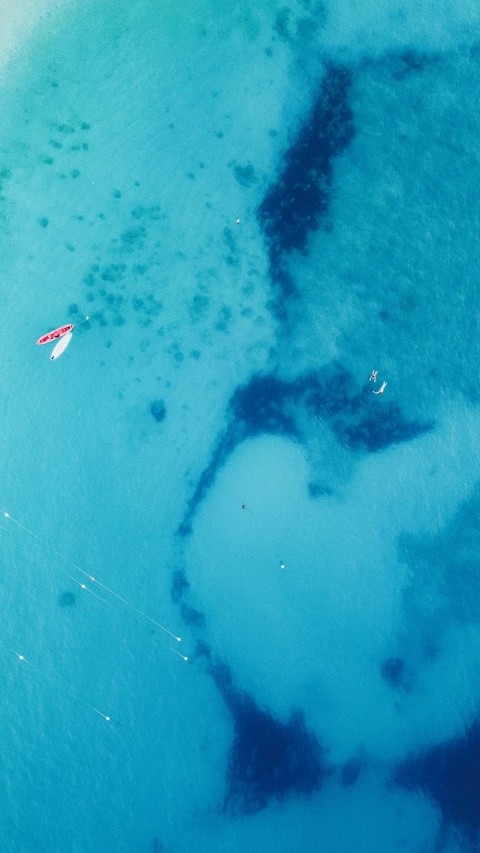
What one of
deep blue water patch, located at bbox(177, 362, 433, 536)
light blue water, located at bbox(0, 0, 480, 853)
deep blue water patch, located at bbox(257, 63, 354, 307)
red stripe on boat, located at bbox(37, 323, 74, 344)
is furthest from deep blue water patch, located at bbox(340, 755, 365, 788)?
red stripe on boat, located at bbox(37, 323, 74, 344)

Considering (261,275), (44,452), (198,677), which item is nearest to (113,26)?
(261,275)

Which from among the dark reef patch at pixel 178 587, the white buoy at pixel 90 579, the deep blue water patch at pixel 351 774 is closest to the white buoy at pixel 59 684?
the white buoy at pixel 90 579

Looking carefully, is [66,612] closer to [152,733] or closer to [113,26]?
[152,733]

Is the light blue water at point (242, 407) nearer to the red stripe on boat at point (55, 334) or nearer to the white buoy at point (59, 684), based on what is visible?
the white buoy at point (59, 684)

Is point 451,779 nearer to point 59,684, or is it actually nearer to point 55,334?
point 59,684

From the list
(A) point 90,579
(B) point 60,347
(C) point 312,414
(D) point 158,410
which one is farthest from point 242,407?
(A) point 90,579
